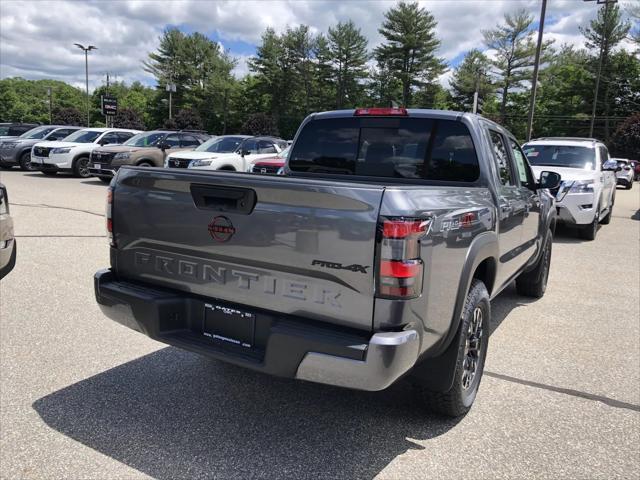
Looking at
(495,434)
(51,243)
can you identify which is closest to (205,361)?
(495,434)

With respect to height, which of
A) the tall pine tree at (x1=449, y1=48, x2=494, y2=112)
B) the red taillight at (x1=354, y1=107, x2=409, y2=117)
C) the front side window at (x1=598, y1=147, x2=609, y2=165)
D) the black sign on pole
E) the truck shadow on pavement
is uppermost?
the tall pine tree at (x1=449, y1=48, x2=494, y2=112)

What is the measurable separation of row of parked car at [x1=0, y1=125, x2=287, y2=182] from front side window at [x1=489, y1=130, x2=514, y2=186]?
9.27 m

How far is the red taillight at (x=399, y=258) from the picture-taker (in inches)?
91.7

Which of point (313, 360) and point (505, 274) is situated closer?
point (313, 360)

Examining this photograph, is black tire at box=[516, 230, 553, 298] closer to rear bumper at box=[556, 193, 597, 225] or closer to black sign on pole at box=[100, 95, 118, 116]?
rear bumper at box=[556, 193, 597, 225]

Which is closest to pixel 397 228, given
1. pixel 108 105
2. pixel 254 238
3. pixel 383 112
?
pixel 254 238

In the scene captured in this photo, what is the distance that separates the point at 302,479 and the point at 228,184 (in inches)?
60.9

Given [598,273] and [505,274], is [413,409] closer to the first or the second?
[505,274]

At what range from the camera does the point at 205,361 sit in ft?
13.2

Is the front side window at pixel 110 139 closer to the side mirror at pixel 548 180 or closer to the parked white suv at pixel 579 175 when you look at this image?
the parked white suv at pixel 579 175

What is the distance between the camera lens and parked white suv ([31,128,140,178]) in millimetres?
17094

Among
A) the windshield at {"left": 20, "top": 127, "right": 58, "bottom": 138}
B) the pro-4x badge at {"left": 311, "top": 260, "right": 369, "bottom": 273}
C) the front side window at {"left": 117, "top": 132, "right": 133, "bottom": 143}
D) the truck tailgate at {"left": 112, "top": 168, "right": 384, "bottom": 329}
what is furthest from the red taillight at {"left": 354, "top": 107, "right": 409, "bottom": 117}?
the windshield at {"left": 20, "top": 127, "right": 58, "bottom": 138}

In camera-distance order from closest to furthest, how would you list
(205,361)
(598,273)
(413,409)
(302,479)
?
(302,479) < (413,409) < (205,361) < (598,273)

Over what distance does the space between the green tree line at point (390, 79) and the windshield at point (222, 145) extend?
138 feet
